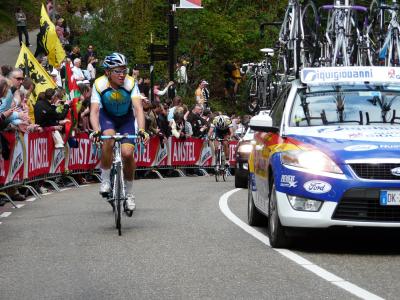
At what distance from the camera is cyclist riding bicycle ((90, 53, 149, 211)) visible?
594 inches

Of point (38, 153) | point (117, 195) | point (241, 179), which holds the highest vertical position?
point (117, 195)

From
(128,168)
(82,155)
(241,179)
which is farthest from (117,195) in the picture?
(82,155)

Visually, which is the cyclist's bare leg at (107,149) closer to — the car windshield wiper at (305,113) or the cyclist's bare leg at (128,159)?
the cyclist's bare leg at (128,159)

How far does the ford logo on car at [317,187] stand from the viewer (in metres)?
11.5

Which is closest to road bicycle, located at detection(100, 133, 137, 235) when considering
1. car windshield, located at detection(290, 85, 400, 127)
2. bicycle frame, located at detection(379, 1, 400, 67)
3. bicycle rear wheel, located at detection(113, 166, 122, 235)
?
bicycle rear wheel, located at detection(113, 166, 122, 235)

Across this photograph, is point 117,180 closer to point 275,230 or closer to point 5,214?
point 275,230

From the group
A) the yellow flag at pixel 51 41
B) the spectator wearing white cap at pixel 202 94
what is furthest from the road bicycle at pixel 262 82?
the spectator wearing white cap at pixel 202 94

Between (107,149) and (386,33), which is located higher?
(386,33)

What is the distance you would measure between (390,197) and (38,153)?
1267cm

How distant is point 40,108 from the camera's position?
23766 millimetres

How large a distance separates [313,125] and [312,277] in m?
2.97

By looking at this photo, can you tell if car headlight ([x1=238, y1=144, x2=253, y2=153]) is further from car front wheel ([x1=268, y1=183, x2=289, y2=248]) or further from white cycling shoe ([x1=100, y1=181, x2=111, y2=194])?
car front wheel ([x1=268, y1=183, x2=289, y2=248])

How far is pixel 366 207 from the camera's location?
11.5 meters

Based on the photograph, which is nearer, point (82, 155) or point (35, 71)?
point (35, 71)
